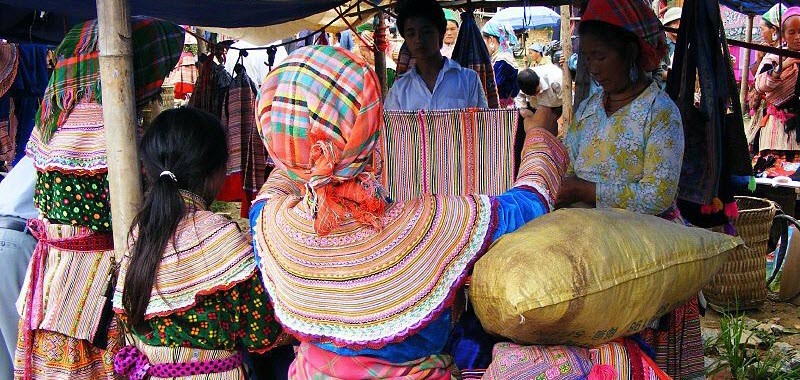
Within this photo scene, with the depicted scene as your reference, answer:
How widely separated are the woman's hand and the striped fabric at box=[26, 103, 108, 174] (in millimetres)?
1632

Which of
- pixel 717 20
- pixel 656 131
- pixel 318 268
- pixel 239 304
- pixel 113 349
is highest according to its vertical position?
pixel 717 20

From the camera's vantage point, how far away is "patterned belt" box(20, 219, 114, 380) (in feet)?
8.18

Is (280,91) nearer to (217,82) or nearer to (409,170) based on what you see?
(409,170)

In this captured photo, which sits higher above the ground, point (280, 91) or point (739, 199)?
point (280, 91)

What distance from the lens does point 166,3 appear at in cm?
367

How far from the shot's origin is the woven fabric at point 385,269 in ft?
5.18

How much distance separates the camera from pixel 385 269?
62.6 inches

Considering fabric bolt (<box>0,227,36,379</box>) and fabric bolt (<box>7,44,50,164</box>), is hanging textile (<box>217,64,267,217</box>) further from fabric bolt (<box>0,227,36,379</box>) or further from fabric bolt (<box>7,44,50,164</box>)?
fabric bolt (<box>0,227,36,379</box>)

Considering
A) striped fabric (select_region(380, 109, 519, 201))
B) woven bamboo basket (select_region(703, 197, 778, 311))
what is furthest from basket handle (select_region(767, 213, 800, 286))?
striped fabric (select_region(380, 109, 519, 201))

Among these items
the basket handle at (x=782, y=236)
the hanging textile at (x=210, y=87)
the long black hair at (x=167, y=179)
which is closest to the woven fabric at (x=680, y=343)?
the long black hair at (x=167, y=179)

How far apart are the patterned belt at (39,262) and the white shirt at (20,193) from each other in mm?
378

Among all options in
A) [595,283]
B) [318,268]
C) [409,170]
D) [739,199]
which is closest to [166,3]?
[409,170]

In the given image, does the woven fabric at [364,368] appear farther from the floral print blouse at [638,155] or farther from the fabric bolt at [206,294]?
the floral print blouse at [638,155]

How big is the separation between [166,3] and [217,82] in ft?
5.72
